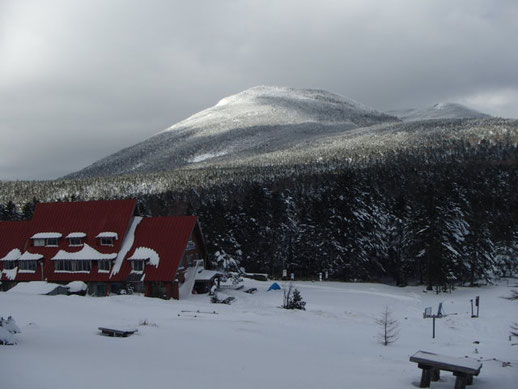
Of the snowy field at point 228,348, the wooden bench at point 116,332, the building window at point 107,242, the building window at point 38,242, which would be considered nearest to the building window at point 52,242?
the building window at point 38,242

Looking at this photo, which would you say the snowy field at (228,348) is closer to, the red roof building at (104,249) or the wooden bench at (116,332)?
the wooden bench at (116,332)

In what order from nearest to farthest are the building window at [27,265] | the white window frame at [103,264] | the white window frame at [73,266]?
the white window frame at [103,264]
the white window frame at [73,266]
the building window at [27,265]

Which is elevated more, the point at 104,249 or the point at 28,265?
the point at 104,249

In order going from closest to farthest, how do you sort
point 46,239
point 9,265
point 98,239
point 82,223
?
point 98,239, point 9,265, point 46,239, point 82,223

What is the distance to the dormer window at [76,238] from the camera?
148 feet

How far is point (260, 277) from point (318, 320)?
3209 cm

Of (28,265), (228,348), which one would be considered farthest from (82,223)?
→ (228,348)

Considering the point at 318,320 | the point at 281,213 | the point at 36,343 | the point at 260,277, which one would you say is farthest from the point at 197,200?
the point at 36,343

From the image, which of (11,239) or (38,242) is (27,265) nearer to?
(38,242)

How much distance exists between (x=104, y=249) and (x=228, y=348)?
29.5 meters

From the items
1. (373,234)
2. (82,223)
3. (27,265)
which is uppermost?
(373,234)

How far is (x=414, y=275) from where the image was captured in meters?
63.7

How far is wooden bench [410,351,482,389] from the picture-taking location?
12766 mm

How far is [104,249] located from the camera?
145ft
